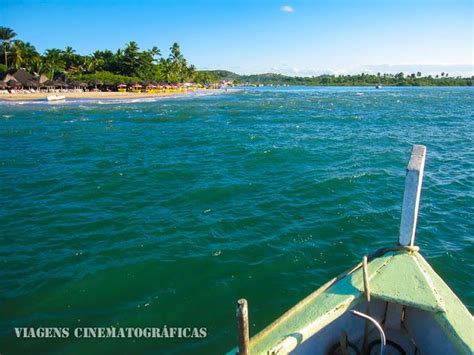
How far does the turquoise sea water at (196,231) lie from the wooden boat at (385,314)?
7.56ft

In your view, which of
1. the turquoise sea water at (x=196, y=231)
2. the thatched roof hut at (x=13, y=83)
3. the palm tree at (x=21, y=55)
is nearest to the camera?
the turquoise sea water at (x=196, y=231)

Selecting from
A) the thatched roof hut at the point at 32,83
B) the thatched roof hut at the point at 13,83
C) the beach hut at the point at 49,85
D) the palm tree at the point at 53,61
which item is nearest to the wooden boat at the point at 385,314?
the thatched roof hut at the point at 13,83

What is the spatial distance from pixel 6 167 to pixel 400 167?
1999 centimetres

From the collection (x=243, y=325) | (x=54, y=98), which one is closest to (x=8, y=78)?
(x=54, y=98)

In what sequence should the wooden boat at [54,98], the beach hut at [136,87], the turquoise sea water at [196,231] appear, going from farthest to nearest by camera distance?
1. the beach hut at [136,87]
2. the wooden boat at [54,98]
3. the turquoise sea water at [196,231]

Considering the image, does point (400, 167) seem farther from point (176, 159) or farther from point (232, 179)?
point (176, 159)

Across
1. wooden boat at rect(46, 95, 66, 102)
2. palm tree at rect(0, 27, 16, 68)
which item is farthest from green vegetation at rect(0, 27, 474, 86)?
wooden boat at rect(46, 95, 66, 102)

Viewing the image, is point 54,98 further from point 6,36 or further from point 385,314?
point 385,314

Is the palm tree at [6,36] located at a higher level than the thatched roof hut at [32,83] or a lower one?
higher

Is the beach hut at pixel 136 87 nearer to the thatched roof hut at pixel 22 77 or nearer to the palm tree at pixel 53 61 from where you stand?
the palm tree at pixel 53 61

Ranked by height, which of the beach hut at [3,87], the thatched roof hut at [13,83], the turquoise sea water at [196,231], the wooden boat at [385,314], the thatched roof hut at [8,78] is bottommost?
the turquoise sea water at [196,231]

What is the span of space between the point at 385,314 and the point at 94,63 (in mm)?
105276

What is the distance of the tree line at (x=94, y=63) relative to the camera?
3125 inches

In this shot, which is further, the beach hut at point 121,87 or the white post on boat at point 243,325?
the beach hut at point 121,87
